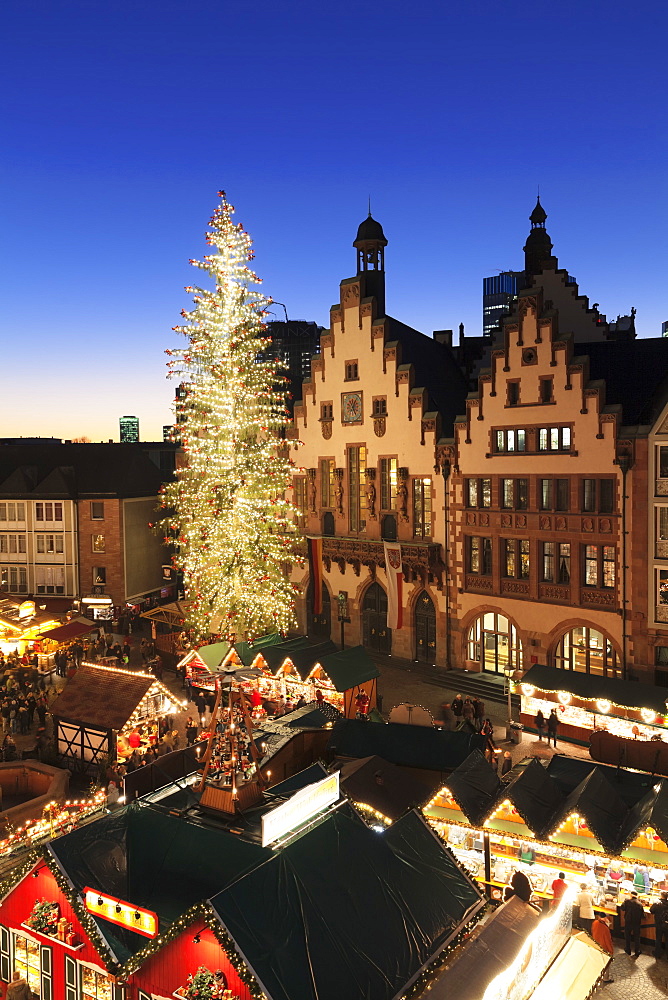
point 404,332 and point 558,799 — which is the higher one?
point 404,332

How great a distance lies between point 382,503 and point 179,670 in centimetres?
1271

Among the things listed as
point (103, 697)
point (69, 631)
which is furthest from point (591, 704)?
point (69, 631)

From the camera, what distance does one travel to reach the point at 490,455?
111ft

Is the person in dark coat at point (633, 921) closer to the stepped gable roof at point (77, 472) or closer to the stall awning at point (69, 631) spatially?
the stall awning at point (69, 631)

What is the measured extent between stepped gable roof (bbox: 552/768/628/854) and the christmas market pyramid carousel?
7.25m

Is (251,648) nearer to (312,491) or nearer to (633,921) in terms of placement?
(312,491)

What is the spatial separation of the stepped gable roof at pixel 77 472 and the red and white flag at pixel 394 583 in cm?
2153

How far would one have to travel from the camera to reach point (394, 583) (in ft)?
120

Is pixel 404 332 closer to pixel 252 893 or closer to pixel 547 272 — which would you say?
pixel 547 272

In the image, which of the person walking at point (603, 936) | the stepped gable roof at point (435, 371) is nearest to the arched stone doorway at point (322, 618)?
the stepped gable roof at point (435, 371)

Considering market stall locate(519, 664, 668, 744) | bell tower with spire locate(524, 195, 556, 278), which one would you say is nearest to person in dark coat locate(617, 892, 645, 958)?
market stall locate(519, 664, 668, 744)

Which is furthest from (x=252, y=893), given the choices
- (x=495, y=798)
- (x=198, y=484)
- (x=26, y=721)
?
(x=198, y=484)

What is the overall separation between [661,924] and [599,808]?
239 centimetres

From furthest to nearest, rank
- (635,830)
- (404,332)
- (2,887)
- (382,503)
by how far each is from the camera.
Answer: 1. (404,332)
2. (382,503)
3. (635,830)
4. (2,887)
